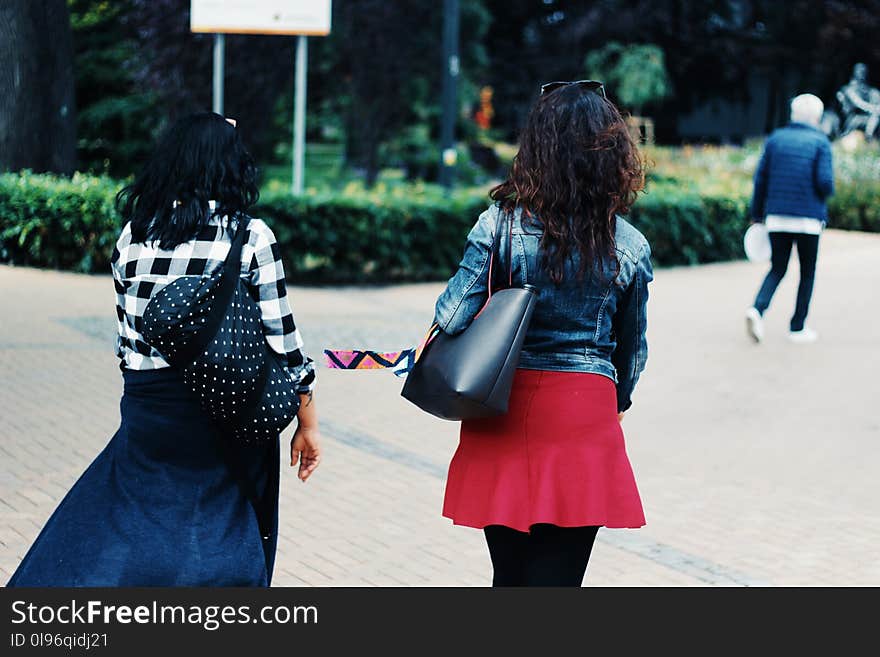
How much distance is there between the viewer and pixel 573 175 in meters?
3.15

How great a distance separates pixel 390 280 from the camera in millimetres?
13422

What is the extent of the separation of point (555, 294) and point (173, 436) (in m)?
0.95

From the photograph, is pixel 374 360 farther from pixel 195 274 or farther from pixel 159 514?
pixel 159 514

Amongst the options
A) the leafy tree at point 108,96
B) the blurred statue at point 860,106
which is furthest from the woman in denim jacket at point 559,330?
the blurred statue at point 860,106

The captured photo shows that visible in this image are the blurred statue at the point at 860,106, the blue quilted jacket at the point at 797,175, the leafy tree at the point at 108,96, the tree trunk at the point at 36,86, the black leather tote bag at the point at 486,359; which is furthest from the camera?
the blurred statue at the point at 860,106

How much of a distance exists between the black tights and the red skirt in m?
0.07

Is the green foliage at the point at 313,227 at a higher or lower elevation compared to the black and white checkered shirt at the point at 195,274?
lower

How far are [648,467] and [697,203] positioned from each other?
9.39 meters

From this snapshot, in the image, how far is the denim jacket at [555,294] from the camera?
10.5 ft

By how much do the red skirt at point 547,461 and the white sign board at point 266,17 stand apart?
11679mm

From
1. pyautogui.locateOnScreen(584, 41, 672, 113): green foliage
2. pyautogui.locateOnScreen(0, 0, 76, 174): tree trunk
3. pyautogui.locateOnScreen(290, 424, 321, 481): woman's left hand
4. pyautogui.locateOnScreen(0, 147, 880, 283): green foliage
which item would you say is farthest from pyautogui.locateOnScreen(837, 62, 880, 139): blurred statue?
pyautogui.locateOnScreen(290, 424, 321, 481): woman's left hand

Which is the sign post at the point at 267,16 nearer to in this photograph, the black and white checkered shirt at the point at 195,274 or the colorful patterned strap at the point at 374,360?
the colorful patterned strap at the point at 374,360

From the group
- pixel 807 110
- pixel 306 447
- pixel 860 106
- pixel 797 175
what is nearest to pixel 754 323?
pixel 797 175

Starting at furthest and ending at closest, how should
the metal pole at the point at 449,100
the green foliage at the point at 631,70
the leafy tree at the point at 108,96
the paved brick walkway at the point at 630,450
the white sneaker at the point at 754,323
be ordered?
1. the green foliage at the point at 631,70
2. the leafy tree at the point at 108,96
3. the metal pole at the point at 449,100
4. the white sneaker at the point at 754,323
5. the paved brick walkway at the point at 630,450
